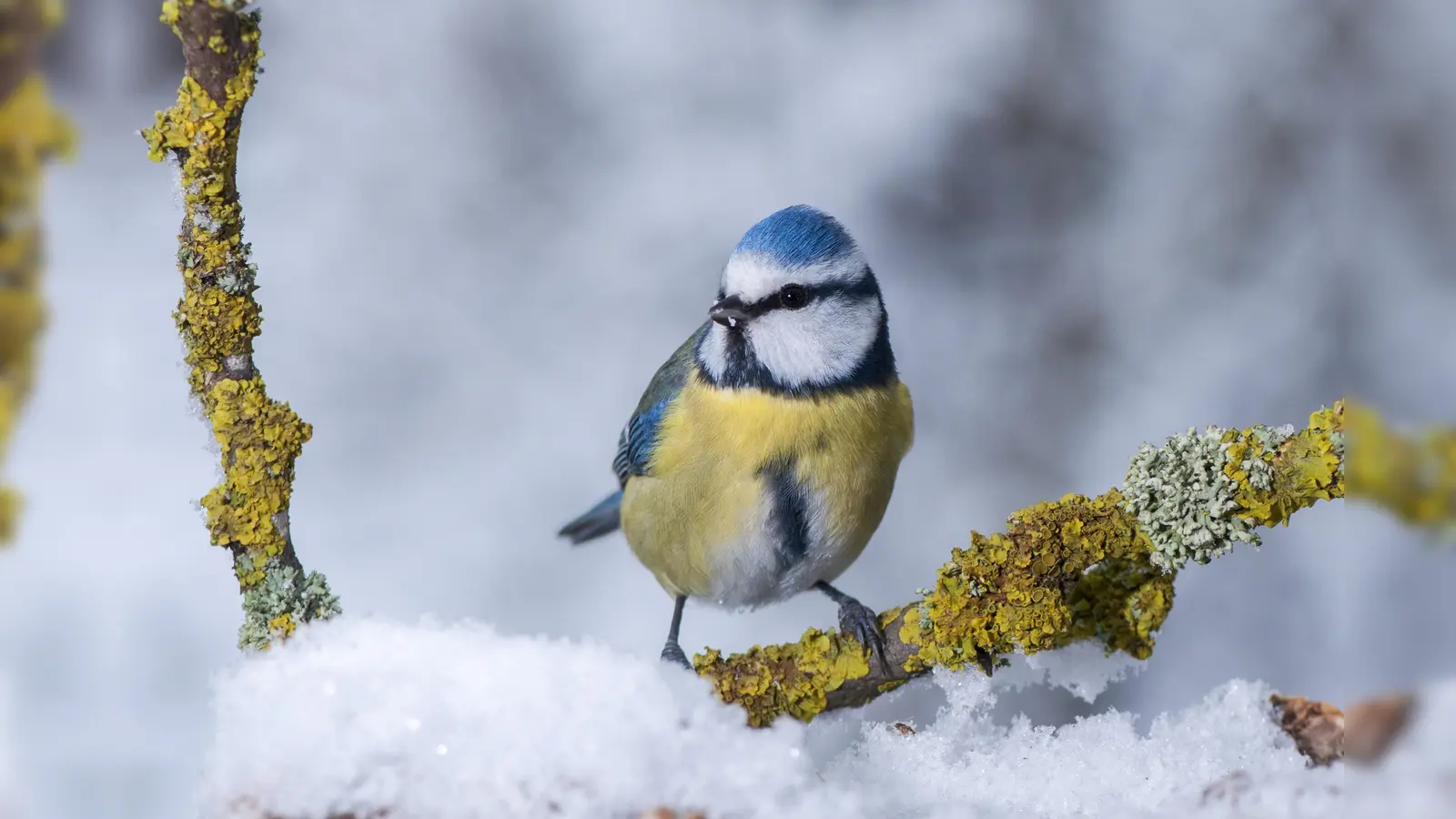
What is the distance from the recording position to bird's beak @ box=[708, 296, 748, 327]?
0.96m

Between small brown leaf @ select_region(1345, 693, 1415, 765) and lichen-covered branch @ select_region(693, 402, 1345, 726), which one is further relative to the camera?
lichen-covered branch @ select_region(693, 402, 1345, 726)

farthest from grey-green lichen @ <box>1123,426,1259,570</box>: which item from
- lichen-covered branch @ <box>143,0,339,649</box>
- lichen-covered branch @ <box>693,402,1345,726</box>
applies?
lichen-covered branch @ <box>143,0,339,649</box>

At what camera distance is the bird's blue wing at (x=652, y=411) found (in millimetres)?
1125

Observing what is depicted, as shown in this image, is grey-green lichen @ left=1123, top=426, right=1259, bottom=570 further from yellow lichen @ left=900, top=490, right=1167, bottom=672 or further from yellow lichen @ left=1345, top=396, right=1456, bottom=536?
yellow lichen @ left=1345, top=396, right=1456, bottom=536

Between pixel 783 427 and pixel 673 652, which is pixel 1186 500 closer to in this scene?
pixel 783 427

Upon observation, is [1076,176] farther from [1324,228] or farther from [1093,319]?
[1324,228]

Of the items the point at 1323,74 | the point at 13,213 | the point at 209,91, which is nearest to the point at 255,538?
the point at 209,91

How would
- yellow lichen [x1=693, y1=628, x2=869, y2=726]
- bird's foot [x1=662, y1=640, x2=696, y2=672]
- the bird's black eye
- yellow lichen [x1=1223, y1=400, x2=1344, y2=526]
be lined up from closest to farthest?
yellow lichen [x1=1223, y1=400, x2=1344, y2=526], yellow lichen [x1=693, y1=628, x2=869, y2=726], the bird's black eye, bird's foot [x1=662, y1=640, x2=696, y2=672]

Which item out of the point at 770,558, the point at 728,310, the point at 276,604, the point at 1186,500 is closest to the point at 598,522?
the point at 770,558

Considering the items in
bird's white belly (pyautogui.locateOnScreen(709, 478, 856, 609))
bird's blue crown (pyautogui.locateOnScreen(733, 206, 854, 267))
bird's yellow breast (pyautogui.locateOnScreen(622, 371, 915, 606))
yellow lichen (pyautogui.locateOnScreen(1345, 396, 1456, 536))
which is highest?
bird's blue crown (pyautogui.locateOnScreen(733, 206, 854, 267))

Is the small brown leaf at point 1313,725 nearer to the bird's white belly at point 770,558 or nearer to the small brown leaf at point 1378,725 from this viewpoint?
the small brown leaf at point 1378,725

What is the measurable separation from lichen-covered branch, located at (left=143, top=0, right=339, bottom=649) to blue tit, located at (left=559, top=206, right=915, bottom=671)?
332 millimetres

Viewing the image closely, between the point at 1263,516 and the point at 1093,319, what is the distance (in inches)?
40.2

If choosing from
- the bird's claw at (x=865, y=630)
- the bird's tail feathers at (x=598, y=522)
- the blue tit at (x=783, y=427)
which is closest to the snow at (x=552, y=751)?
the bird's claw at (x=865, y=630)
